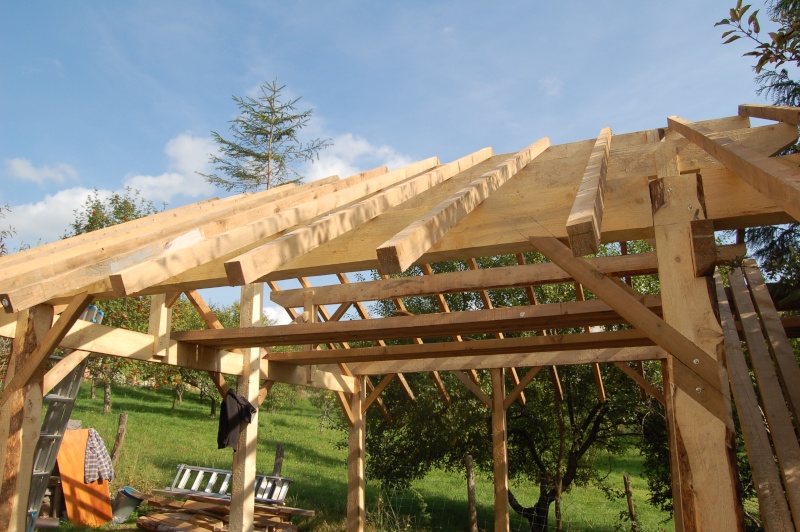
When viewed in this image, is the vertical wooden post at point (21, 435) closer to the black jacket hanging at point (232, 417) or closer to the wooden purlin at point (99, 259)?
the wooden purlin at point (99, 259)

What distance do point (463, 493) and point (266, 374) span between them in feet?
25.0

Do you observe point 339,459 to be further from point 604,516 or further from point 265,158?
point 265,158

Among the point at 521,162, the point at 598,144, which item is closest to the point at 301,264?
the point at 521,162

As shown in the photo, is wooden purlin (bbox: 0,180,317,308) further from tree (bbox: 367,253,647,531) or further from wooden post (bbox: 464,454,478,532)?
tree (bbox: 367,253,647,531)

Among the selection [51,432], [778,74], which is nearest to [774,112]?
[778,74]

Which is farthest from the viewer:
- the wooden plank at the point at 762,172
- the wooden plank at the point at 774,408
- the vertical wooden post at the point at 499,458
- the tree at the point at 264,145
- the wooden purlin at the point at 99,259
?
the tree at the point at 264,145

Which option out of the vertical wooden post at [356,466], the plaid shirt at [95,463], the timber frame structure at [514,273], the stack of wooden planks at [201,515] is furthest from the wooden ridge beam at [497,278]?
the plaid shirt at [95,463]

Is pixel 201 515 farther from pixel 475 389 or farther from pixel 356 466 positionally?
pixel 475 389

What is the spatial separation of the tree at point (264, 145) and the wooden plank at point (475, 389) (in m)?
12.1

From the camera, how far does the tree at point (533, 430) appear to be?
10008 millimetres

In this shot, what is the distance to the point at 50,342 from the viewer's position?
3.85 m

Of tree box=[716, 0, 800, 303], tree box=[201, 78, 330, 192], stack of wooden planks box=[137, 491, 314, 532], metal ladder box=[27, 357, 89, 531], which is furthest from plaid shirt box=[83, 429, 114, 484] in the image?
tree box=[201, 78, 330, 192]

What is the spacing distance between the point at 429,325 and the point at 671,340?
3.33 metres

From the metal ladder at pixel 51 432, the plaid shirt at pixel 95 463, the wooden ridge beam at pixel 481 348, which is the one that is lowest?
the plaid shirt at pixel 95 463
